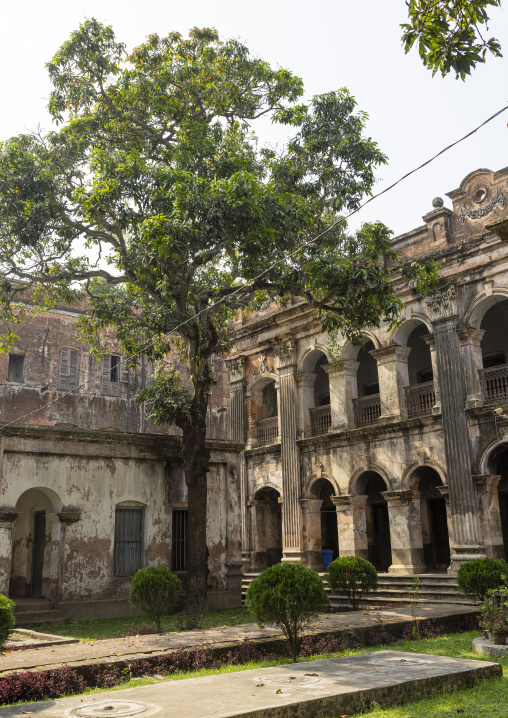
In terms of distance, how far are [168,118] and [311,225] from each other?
3.55m

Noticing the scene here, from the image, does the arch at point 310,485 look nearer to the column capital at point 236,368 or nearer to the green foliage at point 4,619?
the column capital at point 236,368

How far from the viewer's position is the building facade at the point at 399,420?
1495cm

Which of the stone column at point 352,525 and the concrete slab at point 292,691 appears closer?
the concrete slab at point 292,691

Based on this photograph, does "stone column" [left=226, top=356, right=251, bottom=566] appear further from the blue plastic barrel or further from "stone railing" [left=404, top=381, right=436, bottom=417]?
"stone railing" [left=404, top=381, right=436, bottom=417]

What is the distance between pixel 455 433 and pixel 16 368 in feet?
52.7

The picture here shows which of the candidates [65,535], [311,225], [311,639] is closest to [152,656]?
[311,639]

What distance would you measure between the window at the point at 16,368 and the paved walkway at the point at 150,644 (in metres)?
16.8

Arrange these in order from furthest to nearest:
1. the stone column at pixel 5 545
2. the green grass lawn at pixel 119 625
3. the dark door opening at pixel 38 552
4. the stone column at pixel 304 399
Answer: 1. the stone column at pixel 304 399
2. the dark door opening at pixel 38 552
3. the stone column at pixel 5 545
4. the green grass lawn at pixel 119 625

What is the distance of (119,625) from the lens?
456 inches

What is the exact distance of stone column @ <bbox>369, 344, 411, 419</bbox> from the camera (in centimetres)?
1669

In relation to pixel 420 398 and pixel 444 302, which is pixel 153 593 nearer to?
pixel 420 398

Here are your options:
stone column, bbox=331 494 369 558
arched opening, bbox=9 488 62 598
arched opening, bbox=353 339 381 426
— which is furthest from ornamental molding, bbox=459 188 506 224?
arched opening, bbox=9 488 62 598

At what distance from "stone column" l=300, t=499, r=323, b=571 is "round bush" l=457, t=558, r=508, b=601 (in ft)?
26.2

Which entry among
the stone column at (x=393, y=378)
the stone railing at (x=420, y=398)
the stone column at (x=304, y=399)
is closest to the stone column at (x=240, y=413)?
the stone column at (x=304, y=399)
